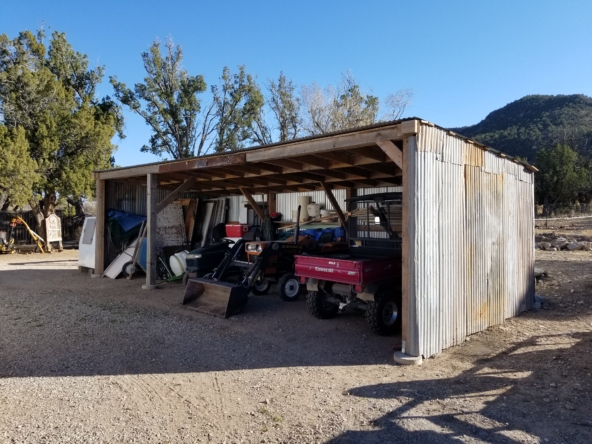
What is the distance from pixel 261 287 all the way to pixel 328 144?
4.11 m

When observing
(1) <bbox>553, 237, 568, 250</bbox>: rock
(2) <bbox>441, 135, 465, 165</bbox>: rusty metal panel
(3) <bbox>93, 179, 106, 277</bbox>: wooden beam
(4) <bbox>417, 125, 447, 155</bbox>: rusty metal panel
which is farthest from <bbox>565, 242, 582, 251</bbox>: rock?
(3) <bbox>93, 179, 106, 277</bbox>: wooden beam

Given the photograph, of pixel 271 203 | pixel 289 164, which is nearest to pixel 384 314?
pixel 289 164

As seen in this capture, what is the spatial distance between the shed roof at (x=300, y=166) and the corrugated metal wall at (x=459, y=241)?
36 cm

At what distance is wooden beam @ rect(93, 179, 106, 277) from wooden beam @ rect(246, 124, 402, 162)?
21.7ft

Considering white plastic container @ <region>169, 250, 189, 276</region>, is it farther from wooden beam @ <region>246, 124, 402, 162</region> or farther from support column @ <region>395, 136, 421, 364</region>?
support column @ <region>395, 136, 421, 364</region>

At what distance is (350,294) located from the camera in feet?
21.4

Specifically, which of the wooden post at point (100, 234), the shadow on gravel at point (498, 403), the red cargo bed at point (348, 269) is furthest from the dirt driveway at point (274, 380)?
the wooden post at point (100, 234)

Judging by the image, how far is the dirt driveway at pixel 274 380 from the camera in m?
3.54

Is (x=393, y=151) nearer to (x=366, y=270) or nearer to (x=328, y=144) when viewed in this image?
(x=328, y=144)

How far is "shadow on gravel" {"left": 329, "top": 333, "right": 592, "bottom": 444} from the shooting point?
3463 millimetres

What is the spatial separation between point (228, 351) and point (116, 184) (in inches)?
360

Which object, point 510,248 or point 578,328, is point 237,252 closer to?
point 510,248

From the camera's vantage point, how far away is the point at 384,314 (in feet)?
21.0

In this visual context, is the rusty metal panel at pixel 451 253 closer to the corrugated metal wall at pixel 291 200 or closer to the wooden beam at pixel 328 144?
the wooden beam at pixel 328 144
